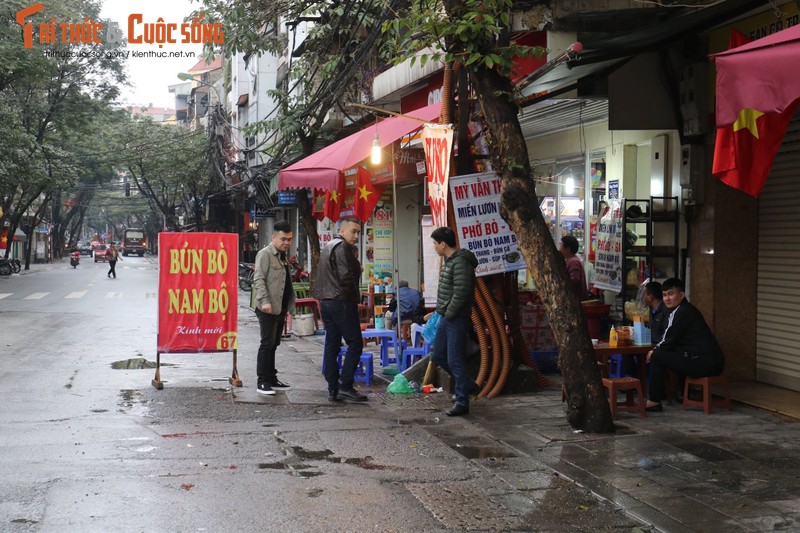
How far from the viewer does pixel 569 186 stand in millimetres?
13805

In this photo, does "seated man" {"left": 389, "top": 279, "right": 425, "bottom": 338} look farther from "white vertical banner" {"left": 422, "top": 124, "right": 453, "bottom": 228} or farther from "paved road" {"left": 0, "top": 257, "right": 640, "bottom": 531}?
"white vertical banner" {"left": 422, "top": 124, "right": 453, "bottom": 228}

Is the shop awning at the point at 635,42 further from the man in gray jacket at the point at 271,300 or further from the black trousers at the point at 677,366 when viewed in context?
the man in gray jacket at the point at 271,300

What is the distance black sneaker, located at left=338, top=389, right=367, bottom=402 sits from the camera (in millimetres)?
9422

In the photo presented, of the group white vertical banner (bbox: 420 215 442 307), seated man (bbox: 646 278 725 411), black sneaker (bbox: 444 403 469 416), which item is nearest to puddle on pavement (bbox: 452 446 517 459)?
black sneaker (bbox: 444 403 469 416)

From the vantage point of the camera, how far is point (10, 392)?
9.56m

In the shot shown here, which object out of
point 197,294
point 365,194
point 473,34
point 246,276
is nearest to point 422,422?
point 197,294

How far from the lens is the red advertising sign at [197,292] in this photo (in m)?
10.1

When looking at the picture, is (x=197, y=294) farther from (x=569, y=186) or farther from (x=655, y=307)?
(x=569, y=186)

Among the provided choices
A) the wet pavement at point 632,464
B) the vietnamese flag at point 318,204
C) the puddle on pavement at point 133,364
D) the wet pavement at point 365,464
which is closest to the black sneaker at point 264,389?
the wet pavement at point 365,464

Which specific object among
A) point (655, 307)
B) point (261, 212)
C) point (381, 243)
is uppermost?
point (261, 212)

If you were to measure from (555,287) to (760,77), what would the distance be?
2852 mm

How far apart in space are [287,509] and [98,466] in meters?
1.80

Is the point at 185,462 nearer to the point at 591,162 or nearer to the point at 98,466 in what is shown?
the point at 98,466

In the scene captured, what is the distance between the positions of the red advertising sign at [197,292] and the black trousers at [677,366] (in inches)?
192
